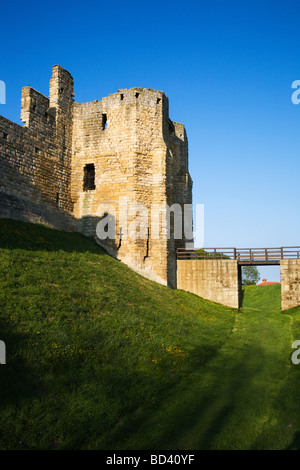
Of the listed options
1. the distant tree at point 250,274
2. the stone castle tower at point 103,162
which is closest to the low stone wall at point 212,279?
the stone castle tower at point 103,162

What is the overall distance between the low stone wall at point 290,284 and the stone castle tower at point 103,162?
6836 mm

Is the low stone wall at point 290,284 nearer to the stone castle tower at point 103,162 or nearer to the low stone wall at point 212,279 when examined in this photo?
the low stone wall at point 212,279

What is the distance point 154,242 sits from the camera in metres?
22.0

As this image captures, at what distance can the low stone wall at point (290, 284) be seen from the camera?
22203 mm

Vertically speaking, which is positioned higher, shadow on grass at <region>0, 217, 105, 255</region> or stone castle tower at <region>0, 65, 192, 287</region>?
stone castle tower at <region>0, 65, 192, 287</region>

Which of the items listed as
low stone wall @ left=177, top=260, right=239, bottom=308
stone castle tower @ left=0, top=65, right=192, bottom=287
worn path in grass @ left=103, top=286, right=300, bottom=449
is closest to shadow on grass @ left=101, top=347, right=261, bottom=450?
worn path in grass @ left=103, top=286, right=300, bottom=449

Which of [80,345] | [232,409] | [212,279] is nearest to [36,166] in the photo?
[212,279]

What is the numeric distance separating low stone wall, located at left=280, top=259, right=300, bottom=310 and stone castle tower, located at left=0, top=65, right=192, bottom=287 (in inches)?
269

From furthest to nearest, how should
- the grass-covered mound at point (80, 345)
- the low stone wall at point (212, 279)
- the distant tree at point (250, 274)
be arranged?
the distant tree at point (250, 274) → the low stone wall at point (212, 279) → the grass-covered mound at point (80, 345)

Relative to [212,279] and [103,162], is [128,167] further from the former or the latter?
[212,279]

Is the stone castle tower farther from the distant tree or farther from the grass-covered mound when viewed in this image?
the distant tree

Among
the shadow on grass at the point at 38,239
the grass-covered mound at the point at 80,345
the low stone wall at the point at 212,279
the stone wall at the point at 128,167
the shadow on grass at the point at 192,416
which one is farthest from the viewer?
the low stone wall at the point at 212,279

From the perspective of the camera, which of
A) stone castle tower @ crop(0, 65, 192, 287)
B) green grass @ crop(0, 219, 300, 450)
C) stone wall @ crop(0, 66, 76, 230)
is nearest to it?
green grass @ crop(0, 219, 300, 450)

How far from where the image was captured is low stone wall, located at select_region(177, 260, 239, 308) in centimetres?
2291
